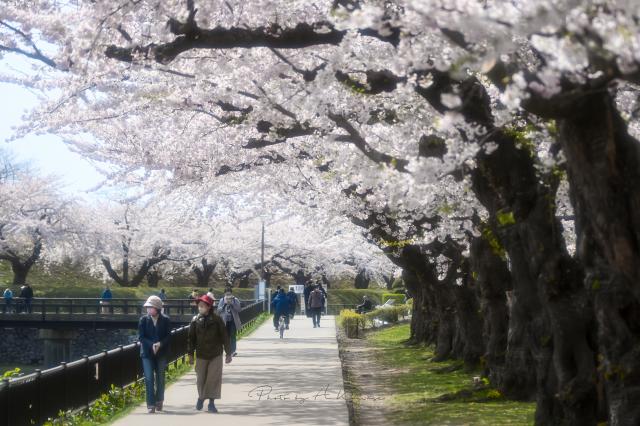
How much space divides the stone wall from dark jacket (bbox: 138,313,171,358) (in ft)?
117

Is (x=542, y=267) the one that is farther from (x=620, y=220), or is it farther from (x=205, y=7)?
(x=205, y=7)

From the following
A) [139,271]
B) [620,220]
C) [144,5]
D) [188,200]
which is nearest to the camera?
[620,220]

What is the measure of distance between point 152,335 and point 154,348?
0.22 m

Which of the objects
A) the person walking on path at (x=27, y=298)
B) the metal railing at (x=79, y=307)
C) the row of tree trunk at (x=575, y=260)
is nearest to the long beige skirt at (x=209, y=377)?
the row of tree trunk at (x=575, y=260)

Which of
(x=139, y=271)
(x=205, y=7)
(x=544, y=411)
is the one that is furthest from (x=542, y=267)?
(x=139, y=271)

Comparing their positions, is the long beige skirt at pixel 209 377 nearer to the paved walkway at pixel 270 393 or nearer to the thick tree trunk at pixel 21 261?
the paved walkway at pixel 270 393

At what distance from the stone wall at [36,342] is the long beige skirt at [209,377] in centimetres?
3596

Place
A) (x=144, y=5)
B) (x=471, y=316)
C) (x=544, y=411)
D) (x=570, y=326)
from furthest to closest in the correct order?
1. (x=471, y=316)
2. (x=144, y=5)
3. (x=544, y=411)
4. (x=570, y=326)

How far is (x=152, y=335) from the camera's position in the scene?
14297 millimetres

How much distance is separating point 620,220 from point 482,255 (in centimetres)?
918

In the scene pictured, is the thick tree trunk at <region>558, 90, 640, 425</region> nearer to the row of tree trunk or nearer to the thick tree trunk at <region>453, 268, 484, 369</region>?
the row of tree trunk

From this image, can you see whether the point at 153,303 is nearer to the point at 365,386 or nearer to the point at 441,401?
the point at 441,401

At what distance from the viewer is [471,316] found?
917 inches

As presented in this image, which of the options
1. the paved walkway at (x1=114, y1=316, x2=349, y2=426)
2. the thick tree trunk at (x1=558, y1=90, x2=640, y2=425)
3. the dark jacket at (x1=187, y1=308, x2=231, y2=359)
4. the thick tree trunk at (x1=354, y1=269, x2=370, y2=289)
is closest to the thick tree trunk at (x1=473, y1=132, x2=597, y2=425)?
the thick tree trunk at (x1=558, y1=90, x2=640, y2=425)
